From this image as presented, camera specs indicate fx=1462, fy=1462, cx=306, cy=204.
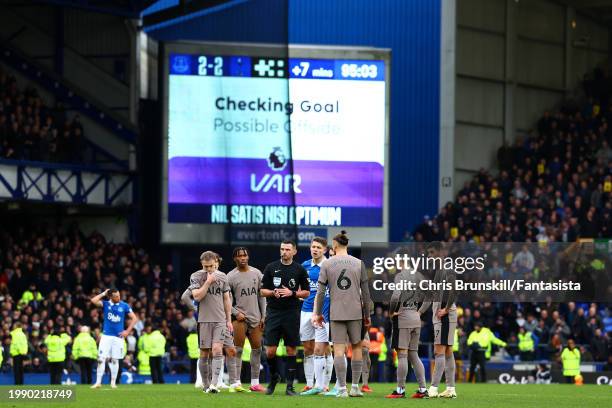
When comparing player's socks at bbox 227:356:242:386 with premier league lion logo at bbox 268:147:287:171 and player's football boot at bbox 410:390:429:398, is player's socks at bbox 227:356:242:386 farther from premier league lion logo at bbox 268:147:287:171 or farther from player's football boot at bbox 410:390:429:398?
premier league lion logo at bbox 268:147:287:171

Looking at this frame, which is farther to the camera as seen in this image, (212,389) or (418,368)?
(212,389)

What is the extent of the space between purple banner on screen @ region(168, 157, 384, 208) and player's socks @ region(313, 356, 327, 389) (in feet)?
47.4

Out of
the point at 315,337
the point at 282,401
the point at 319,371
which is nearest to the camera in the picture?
the point at 282,401

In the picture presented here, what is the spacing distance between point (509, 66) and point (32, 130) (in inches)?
633

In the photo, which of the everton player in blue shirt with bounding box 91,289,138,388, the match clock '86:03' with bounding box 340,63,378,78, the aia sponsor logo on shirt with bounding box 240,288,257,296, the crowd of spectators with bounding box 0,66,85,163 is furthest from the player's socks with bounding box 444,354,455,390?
the crowd of spectators with bounding box 0,66,85,163

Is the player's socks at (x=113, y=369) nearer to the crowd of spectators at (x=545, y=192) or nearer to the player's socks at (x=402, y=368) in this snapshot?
the player's socks at (x=402, y=368)

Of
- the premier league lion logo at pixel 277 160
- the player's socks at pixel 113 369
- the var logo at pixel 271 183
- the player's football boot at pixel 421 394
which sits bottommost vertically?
the player's socks at pixel 113 369

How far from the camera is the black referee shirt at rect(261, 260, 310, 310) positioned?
1961cm

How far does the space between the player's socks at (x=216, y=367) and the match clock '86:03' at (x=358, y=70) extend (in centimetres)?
1990

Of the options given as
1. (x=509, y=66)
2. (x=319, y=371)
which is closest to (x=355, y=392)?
(x=319, y=371)

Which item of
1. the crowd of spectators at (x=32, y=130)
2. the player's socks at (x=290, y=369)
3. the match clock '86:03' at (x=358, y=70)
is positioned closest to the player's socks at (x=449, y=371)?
the player's socks at (x=290, y=369)

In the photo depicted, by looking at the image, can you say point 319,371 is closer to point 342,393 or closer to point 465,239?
point 342,393

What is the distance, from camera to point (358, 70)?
128 ft

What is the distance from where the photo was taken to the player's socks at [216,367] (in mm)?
19719
